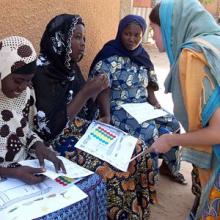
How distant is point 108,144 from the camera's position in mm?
2531

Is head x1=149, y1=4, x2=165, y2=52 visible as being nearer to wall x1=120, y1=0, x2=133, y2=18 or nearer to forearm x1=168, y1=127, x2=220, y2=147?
forearm x1=168, y1=127, x2=220, y2=147

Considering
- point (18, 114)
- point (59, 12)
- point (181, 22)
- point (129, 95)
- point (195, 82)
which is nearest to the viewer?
point (195, 82)

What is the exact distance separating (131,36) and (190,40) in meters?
1.48

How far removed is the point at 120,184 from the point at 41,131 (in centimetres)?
58

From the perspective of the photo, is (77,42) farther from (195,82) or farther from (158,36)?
(195,82)

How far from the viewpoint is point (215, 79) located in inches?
70.9

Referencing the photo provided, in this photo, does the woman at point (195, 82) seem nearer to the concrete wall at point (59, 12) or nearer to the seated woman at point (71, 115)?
the seated woman at point (71, 115)

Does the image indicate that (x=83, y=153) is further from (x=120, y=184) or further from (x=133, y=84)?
(x=133, y=84)

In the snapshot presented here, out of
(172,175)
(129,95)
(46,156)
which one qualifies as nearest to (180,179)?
(172,175)

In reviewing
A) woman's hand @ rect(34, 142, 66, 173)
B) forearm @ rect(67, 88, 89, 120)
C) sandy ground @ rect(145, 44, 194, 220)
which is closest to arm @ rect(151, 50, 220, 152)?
woman's hand @ rect(34, 142, 66, 173)

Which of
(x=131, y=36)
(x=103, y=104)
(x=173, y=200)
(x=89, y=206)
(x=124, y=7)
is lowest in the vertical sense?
(x=173, y=200)

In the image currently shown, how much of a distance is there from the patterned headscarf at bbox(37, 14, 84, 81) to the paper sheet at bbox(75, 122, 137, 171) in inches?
16.5

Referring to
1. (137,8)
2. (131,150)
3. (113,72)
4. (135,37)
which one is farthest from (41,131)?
(137,8)

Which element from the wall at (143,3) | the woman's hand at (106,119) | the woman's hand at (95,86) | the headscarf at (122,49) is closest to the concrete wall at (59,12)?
the headscarf at (122,49)
